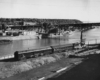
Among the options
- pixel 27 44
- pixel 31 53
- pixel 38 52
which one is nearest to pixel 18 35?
pixel 27 44

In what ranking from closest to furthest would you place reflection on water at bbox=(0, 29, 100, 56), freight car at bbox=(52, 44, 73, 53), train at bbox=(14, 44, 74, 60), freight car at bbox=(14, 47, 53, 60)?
freight car at bbox=(14, 47, 53, 60) → train at bbox=(14, 44, 74, 60) → freight car at bbox=(52, 44, 73, 53) → reflection on water at bbox=(0, 29, 100, 56)

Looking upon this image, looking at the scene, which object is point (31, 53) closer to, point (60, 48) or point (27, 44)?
point (60, 48)

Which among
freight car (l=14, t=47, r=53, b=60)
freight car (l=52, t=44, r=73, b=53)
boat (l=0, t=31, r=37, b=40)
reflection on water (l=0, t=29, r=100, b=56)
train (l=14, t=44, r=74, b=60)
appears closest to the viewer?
freight car (l=14, t=47, r=53, b=60)

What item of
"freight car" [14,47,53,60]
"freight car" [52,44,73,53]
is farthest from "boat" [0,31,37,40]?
"freight car" [14,47,53,60]

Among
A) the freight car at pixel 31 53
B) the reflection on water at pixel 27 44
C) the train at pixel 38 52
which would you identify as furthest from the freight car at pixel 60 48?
the reflection on water at pixel 27 44

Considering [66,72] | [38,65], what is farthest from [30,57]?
[66,72]

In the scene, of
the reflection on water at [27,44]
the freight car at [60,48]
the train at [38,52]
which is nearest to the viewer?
the train at [38,52]

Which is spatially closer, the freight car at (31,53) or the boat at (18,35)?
the freight car at (31,53)

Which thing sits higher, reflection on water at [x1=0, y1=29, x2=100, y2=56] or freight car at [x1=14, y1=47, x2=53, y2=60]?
freight car at [x1=14, y1=47, x2=53, y2=60]

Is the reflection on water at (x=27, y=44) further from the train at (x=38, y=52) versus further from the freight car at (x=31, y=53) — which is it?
the freight car at (x=31, y=53)

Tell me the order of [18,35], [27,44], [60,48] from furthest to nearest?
[18,35] < [27,44] < [60,48]

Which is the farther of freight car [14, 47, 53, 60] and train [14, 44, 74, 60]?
train [14, 44, 74, 60]

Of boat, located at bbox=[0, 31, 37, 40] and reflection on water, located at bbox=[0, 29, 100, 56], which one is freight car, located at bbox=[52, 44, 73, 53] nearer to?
reflection on water, located at bbox=[0, 29, 100, 56]
